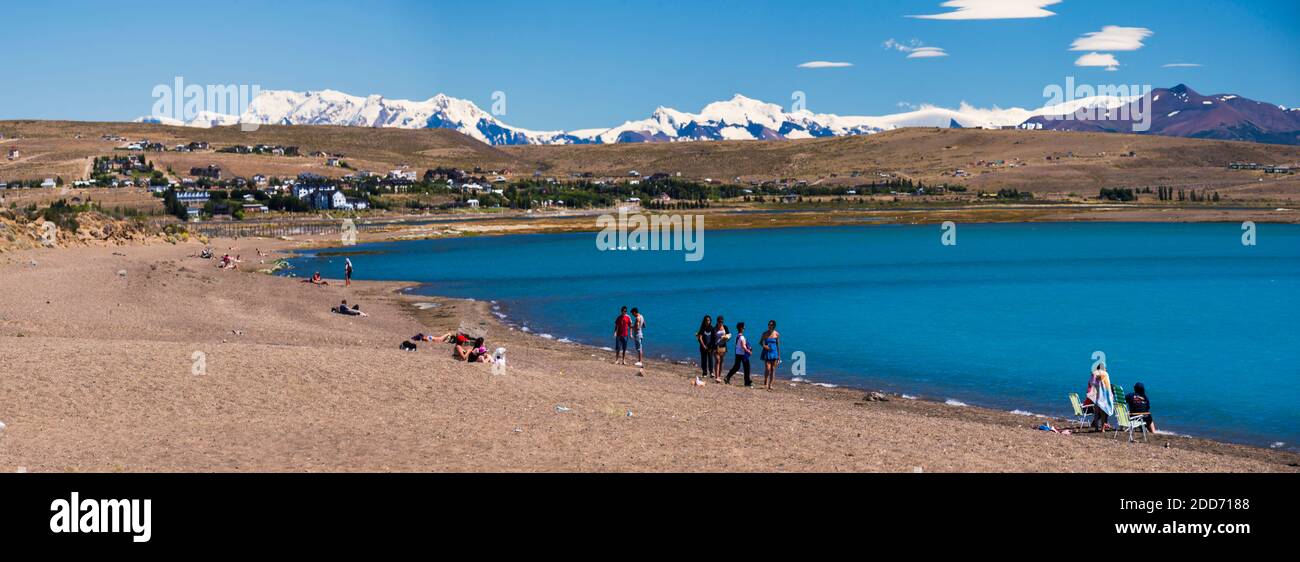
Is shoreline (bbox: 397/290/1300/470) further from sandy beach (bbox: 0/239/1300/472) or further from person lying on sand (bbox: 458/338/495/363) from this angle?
person lying on sand (bbox: 458/338/495/363)

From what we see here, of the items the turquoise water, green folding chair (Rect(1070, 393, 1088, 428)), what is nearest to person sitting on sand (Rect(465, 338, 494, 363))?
the turquoise water

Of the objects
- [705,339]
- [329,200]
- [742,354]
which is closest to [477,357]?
[705,339]

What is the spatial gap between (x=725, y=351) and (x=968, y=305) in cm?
2882

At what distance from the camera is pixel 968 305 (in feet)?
173

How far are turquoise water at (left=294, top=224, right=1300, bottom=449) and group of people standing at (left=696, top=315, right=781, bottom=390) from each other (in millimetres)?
3505

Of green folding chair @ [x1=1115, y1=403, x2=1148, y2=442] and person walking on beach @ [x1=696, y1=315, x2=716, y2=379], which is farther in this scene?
person walking on beach @ [x1=696, y1=315, x2=716, y2=379]

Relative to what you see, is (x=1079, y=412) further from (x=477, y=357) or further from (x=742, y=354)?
(x=477, y=357)

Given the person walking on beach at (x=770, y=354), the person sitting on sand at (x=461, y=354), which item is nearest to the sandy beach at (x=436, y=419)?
the person sitting on sand at (x=461, y=354)

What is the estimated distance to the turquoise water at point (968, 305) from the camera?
2936 cm

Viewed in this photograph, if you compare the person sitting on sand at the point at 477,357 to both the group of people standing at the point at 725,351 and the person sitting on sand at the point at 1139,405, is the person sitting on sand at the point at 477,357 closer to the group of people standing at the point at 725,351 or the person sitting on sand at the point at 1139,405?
the group of people standing at the point at 725,351

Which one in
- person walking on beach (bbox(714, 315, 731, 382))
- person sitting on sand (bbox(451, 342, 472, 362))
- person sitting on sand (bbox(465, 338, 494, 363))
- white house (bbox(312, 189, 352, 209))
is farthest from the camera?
white house (bbox(312, 189, 352, 209))

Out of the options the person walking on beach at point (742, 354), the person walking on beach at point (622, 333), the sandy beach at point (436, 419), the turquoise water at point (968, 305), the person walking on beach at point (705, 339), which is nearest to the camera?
the sandy beach at point (436, 419)

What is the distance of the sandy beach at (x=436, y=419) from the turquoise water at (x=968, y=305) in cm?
527

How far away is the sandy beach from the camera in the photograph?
15031mm
